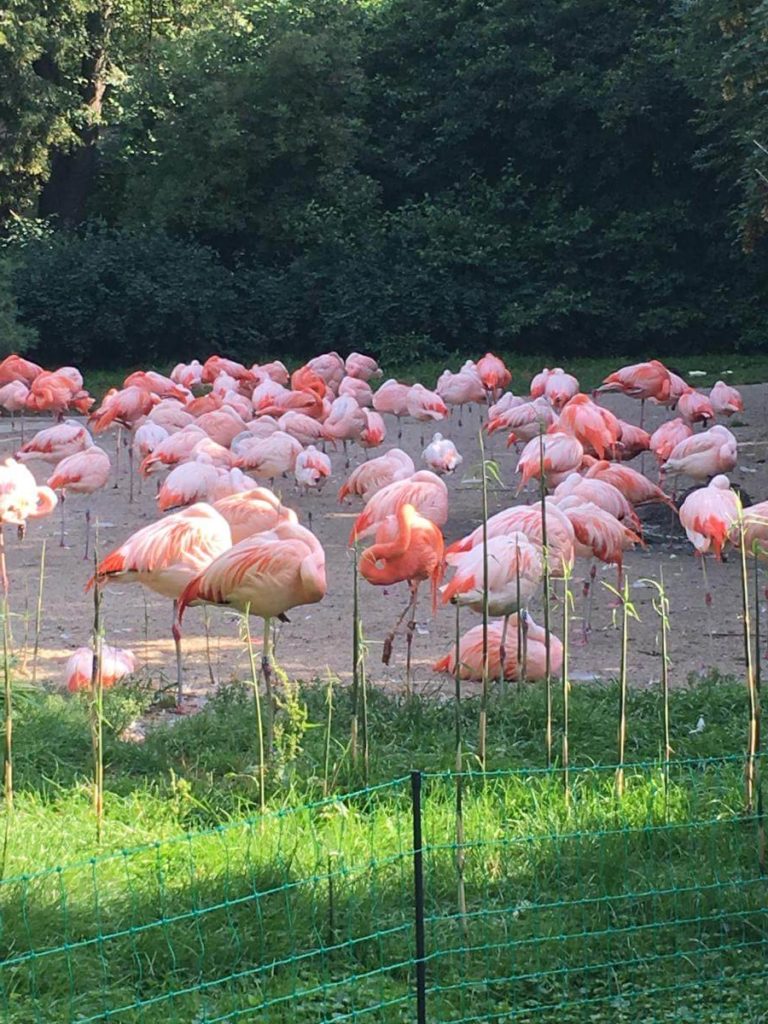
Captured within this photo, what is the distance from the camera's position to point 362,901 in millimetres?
3488

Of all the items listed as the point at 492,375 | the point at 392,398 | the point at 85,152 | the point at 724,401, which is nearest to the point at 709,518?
the point at 724,401

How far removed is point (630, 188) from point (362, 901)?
17.5 m

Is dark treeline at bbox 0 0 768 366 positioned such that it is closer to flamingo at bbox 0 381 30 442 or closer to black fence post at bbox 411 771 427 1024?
flamingo at bbox 0 381 30 442

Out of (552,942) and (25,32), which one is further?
(25,32)

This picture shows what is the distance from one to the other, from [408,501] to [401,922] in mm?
3323

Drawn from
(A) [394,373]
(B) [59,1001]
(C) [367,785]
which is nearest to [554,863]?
(C) [367,785]

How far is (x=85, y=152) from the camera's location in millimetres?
21500

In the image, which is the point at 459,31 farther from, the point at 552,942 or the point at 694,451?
the point at 552,942

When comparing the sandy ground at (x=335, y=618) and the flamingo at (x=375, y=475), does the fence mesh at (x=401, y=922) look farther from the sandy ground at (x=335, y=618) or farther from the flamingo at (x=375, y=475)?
the flamingo at (x=375, y=475)

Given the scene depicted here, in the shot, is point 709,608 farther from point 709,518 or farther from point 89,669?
point 89,669

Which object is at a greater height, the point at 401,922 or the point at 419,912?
the point at 419,912

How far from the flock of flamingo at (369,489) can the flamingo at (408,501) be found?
1 centimetres

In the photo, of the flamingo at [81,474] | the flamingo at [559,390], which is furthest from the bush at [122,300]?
the flamingo at [81,474]

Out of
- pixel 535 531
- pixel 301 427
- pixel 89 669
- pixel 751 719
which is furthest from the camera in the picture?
pixel 301 427
